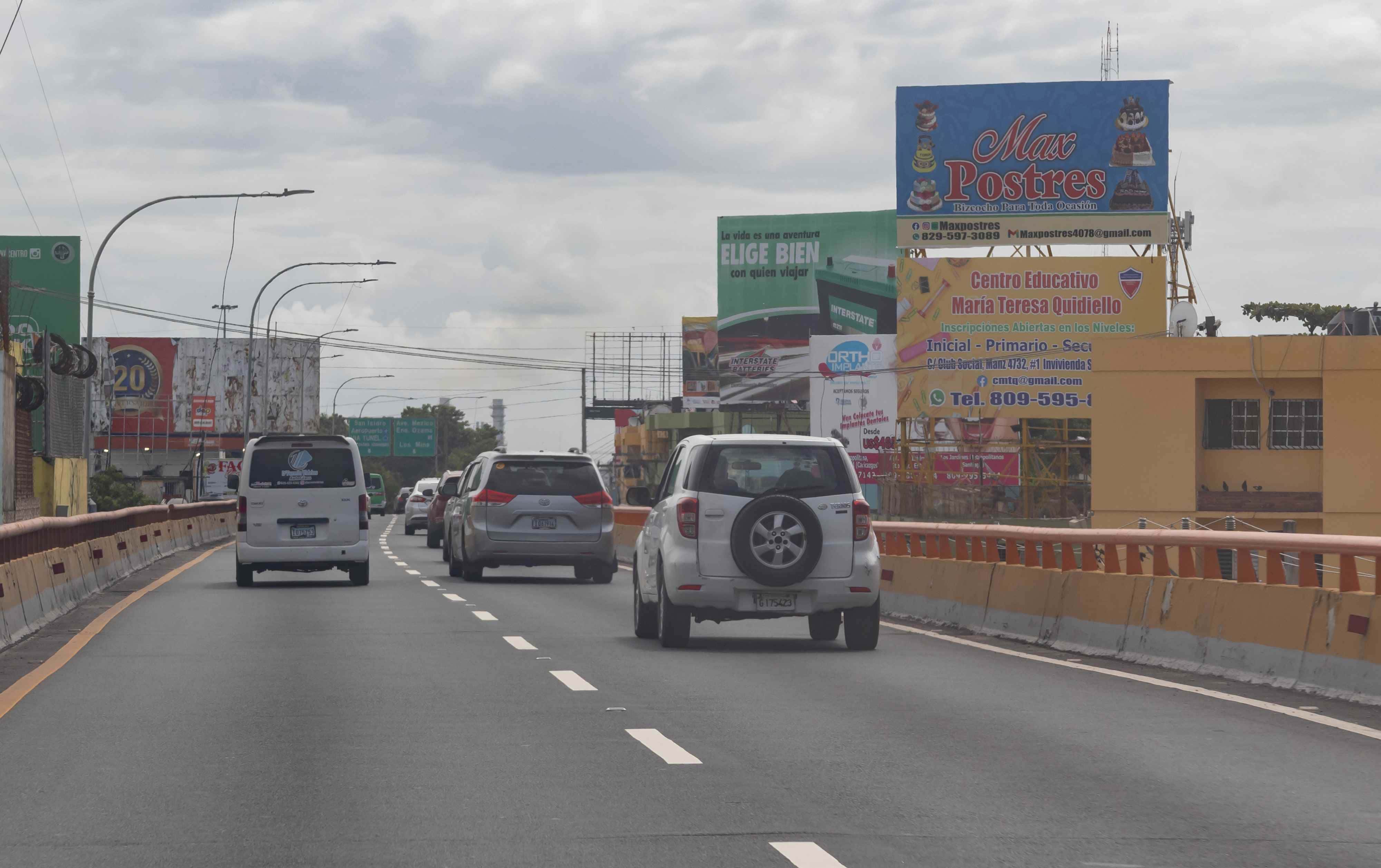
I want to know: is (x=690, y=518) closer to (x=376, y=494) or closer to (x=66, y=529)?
(x=66, y=529)

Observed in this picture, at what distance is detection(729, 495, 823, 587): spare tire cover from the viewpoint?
47.6 ft

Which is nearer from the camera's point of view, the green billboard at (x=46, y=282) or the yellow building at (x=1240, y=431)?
the yellow building at (x=1240, y=431)

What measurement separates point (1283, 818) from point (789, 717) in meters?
3.53

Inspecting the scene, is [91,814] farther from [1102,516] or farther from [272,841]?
[1102,516]

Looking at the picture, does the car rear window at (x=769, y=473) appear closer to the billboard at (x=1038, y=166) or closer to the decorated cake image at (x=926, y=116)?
the billboard at (x=1038, y=166)

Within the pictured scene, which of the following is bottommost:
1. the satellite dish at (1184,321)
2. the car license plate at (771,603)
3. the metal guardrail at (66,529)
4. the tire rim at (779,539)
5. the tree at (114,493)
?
the tree at (114,493)

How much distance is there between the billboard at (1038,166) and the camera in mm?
55750

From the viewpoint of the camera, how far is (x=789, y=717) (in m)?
10.4

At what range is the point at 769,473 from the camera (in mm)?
14773

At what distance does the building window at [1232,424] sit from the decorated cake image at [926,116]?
38.0ft

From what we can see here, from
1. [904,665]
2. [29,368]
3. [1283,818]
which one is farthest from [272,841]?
[29,368]

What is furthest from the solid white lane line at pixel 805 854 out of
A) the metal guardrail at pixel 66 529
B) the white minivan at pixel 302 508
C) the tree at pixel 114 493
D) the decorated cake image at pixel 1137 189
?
the tree at pixel 114 493

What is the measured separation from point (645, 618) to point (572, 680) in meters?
3.49

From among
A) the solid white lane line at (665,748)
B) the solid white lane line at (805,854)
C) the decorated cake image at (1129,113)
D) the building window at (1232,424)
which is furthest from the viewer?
the decorated cake image at (1129,113)
